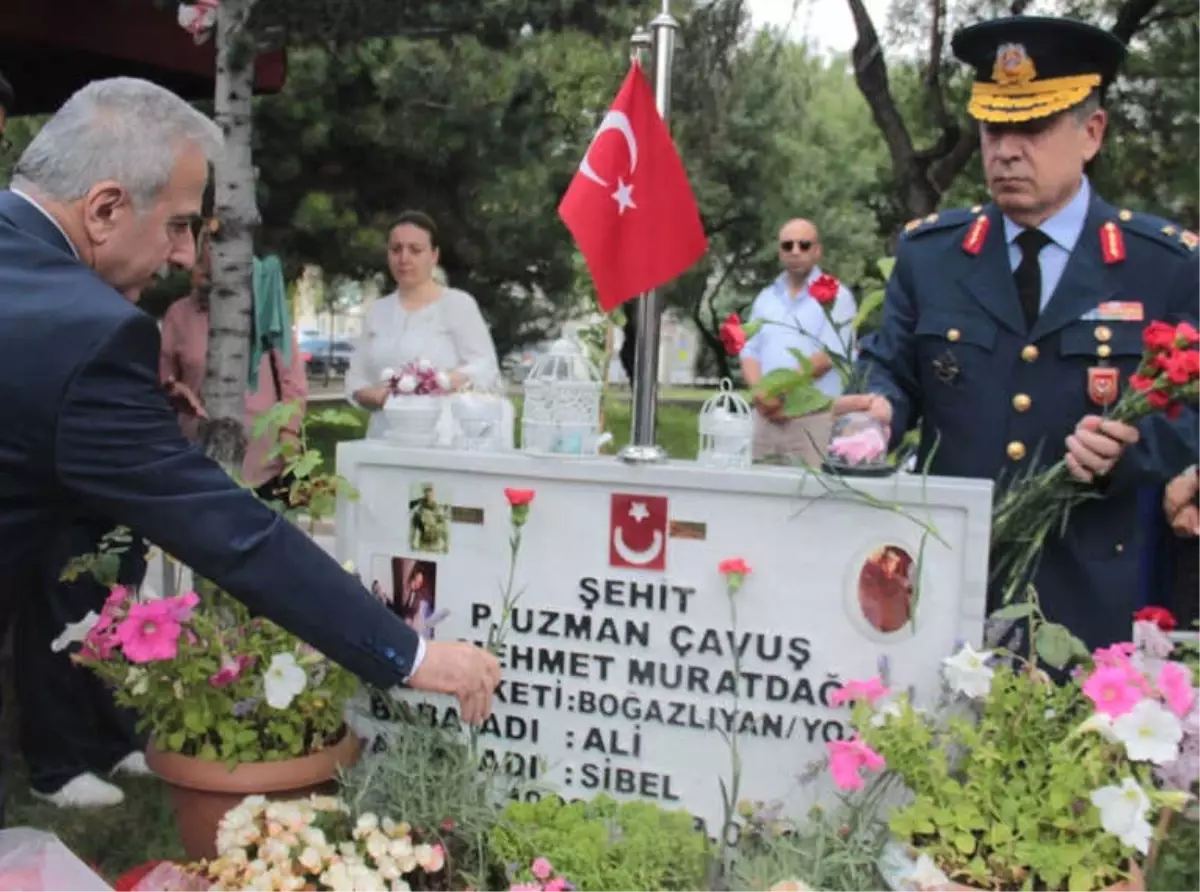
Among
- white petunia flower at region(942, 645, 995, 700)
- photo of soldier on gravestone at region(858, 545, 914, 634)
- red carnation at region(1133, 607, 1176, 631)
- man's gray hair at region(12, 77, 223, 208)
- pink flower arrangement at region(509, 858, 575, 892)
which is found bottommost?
pink flower arrangement at region(509, 858, 575, 892)

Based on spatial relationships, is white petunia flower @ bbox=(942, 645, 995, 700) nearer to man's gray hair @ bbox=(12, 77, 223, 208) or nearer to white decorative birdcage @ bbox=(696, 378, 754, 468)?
white decorative birdcage @ bbox=(696, 378, 754, 468)

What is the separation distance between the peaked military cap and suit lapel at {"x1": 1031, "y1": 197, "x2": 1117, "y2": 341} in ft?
0.74

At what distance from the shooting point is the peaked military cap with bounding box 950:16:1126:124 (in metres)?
2.05

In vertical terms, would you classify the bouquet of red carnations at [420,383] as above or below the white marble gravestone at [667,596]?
above

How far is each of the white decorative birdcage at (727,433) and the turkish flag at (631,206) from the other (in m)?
0.28

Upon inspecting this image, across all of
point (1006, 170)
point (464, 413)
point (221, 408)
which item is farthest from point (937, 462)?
point (221, 408)

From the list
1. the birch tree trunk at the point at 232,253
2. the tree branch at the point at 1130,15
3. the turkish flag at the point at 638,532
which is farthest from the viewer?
the tree branch at the point at 1130,15

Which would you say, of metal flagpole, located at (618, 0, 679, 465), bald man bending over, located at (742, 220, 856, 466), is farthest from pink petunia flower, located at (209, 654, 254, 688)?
bald man bending over, located at (742, 220, 856, 466)

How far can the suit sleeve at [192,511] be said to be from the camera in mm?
1477

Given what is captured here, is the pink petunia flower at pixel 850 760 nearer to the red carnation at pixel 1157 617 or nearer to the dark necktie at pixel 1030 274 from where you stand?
the dark necktie at pixel 1030 274

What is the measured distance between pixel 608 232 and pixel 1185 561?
253 cm

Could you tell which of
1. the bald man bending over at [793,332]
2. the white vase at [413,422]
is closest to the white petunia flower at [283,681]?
the white vase at [413,422]

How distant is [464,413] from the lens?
2170 mm

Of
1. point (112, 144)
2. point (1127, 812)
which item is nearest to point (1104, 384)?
point (1127, 812)
